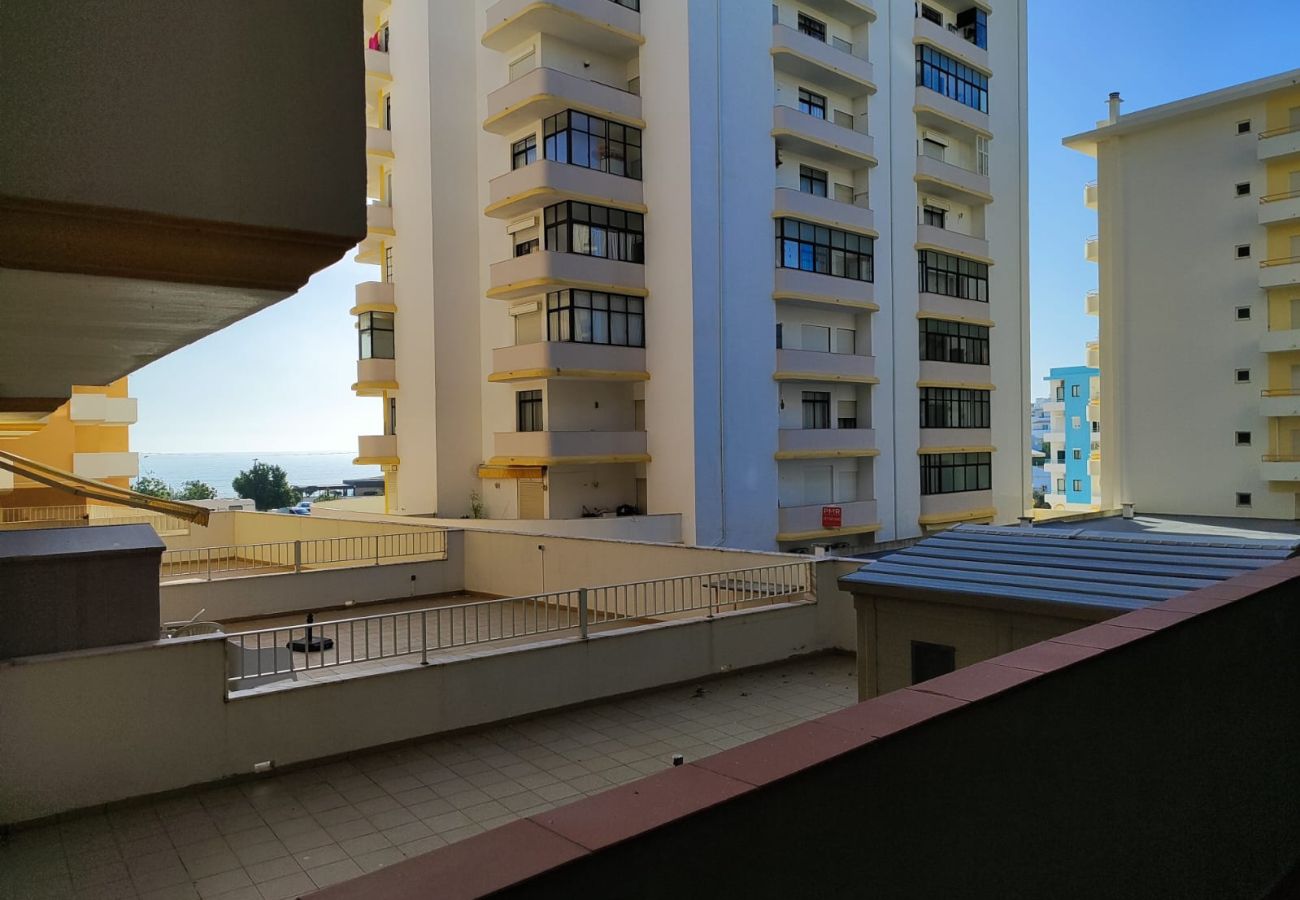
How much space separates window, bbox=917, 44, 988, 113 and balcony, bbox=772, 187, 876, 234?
7.55 metres

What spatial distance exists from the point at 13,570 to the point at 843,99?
31588 mm

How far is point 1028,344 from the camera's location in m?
39.2

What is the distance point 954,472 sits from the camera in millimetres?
35719

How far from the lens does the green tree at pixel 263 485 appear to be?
9175 centimetres

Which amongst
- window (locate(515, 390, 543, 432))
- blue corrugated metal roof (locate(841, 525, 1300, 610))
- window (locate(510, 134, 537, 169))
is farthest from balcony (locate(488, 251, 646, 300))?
blue corrugated metal roof (locate(841, 525, 1300, 610))

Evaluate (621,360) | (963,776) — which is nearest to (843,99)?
(621,360)

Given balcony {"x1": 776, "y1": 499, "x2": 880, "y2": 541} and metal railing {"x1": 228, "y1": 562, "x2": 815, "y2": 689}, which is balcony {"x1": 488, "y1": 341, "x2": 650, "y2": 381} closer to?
balcony {"x1": 776, "y1": 499, "x2": 880, "y2": 541}

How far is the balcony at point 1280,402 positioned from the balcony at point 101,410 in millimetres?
42548

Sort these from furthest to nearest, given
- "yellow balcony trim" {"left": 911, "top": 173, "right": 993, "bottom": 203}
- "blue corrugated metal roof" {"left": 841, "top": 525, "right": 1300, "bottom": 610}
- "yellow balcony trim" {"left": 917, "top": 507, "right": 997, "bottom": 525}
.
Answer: "yellow balcony trim" {"left": 917, "top": 507, "right": 997, "bottom": 525}
"yellow balcony trim" {"left": 911, "top": 173, "right": 993, "bottom": 203}
"blue corrugated metal roof" {"left": 841, "top": 525, "right": 1300, "bottom": 610}

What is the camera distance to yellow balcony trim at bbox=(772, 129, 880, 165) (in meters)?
28.7

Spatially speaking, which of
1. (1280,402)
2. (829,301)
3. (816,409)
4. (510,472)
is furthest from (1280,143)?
(510,472)

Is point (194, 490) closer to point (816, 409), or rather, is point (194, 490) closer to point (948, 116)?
point (816, 409)

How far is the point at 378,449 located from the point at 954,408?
23997 millimetres

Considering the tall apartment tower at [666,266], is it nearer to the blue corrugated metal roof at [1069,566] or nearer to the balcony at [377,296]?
the balcony at [377,296]
